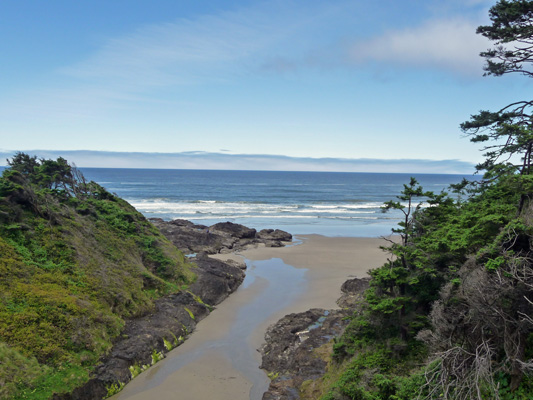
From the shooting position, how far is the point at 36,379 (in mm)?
11844

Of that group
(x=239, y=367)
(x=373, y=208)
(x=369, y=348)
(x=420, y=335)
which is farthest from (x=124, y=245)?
(x=373, y=208)

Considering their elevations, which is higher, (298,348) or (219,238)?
(219,238)

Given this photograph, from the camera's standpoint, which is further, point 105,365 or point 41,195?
point 41,195

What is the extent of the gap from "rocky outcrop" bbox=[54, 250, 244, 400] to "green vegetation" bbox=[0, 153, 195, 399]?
433 millimetres

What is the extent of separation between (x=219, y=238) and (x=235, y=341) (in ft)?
71.7

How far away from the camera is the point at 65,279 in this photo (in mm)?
16844

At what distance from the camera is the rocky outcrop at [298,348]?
45.6 ft

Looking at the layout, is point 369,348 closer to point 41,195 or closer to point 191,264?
point 191,264

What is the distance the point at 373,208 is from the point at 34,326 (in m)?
67.6

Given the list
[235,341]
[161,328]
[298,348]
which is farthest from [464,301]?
[161,328]

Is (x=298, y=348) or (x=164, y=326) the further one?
(x=164, y=326)

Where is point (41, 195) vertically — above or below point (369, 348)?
above

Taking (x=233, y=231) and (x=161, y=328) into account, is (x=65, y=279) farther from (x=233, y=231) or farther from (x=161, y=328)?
(x=233, y=231)

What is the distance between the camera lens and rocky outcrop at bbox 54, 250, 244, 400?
1355cm
